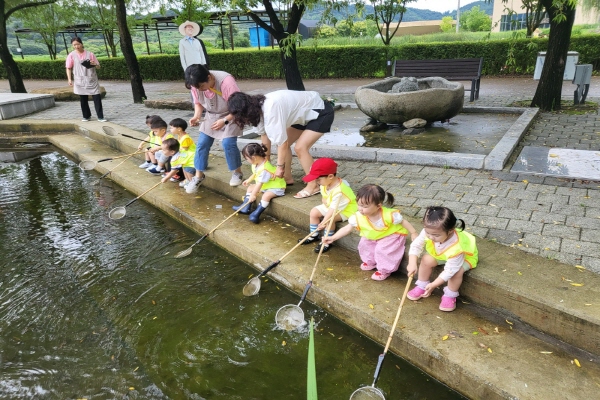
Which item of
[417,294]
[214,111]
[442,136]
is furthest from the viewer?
[442,136]

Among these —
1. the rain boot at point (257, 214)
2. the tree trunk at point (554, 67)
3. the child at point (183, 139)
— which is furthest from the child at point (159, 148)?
the tree trunk at point (554, 67)

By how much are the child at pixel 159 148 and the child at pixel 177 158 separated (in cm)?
37

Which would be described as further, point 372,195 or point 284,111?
point 284,111

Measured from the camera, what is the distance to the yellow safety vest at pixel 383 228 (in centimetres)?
316

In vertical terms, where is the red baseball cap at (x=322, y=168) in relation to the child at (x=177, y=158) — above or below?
above

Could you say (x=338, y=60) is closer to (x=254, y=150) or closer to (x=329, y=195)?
(x=254, y=150)

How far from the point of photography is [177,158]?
572 centimetres

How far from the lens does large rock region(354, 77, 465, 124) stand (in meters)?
6.72

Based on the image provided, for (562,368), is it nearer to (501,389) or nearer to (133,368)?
(501,389)

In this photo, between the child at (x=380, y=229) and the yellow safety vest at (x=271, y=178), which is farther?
the yellow safety vest at (x=271, y=178)

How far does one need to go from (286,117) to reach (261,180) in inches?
26.4

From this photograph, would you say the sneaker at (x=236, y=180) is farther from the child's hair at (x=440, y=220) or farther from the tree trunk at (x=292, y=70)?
the tree trunk at (x=292, y=70)

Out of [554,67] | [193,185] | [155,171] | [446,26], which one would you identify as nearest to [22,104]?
[155,171]

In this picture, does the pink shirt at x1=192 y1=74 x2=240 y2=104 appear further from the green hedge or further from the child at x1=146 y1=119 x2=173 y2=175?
the green hedge
